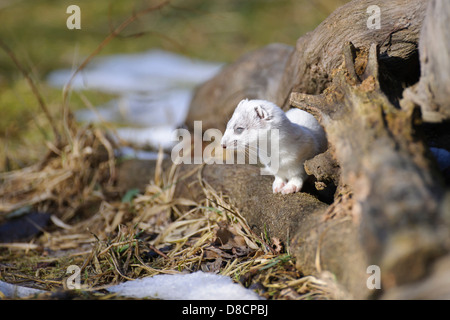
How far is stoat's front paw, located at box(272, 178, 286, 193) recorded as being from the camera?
272 centimetres

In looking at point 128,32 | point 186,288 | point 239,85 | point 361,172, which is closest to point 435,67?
point 361,172

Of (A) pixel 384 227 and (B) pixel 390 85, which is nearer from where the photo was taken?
(A) pixel 384 227

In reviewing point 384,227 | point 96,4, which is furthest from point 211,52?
point 384,227

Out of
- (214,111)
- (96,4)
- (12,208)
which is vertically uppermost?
(96,4)

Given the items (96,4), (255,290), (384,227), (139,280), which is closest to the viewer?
(384,227)

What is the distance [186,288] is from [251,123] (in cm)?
97

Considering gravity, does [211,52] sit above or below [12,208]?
above

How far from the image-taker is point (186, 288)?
209 centimetres

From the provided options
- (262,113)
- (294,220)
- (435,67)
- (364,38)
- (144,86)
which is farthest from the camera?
(144,86)

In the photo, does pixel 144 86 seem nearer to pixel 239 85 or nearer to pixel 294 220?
pixel 239 85

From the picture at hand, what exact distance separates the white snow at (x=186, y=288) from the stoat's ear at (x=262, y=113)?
897 mm

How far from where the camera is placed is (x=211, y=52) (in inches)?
359
